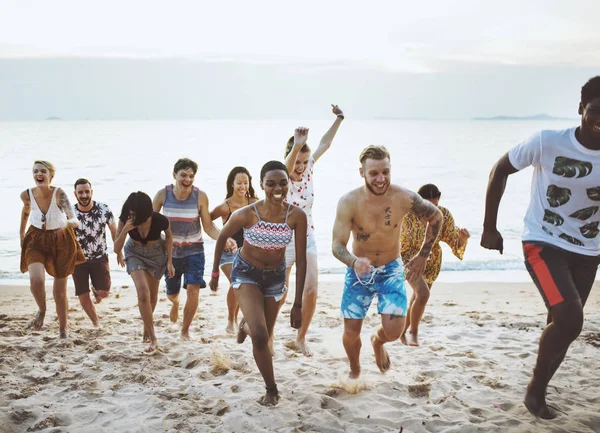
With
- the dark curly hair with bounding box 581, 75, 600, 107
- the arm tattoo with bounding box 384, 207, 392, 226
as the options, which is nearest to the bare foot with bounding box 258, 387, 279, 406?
the arm tattoo with bounding box 384, 207, 392, 226

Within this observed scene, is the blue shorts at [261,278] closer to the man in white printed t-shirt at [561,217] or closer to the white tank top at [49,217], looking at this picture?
the man in white printed t-shirt at [561,217]

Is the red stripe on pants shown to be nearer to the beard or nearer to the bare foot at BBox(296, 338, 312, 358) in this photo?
the bare foot at BBox(296, 338, 312, 358)

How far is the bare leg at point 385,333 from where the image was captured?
5004 millimetres

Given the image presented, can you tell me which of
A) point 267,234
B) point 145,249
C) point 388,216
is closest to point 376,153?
point 388,216

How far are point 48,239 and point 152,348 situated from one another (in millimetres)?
1757

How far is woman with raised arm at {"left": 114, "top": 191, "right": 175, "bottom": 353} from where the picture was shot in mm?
6156

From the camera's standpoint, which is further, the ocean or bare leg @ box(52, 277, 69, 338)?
the ocean

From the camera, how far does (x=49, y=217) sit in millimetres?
6730

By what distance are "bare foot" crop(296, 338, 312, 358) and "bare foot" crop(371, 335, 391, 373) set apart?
0.96 metres

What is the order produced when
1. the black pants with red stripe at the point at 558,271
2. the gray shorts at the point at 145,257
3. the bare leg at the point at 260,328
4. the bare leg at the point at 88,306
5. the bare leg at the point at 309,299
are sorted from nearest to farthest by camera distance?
the black pants with red stripe at the point at 558,271
the bare leg at the point at 260,328
the bare leg at the point at 309,299
the gray shorts at the point at 145,257
the bare leg at the point at 88,306

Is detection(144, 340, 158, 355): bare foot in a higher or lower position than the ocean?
lower

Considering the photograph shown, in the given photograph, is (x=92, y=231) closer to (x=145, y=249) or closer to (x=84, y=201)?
(x=84, y=201)

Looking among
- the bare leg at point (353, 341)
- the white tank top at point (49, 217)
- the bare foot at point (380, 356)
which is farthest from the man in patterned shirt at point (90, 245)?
the bare foot at point (380, 356)

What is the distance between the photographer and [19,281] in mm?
11656
